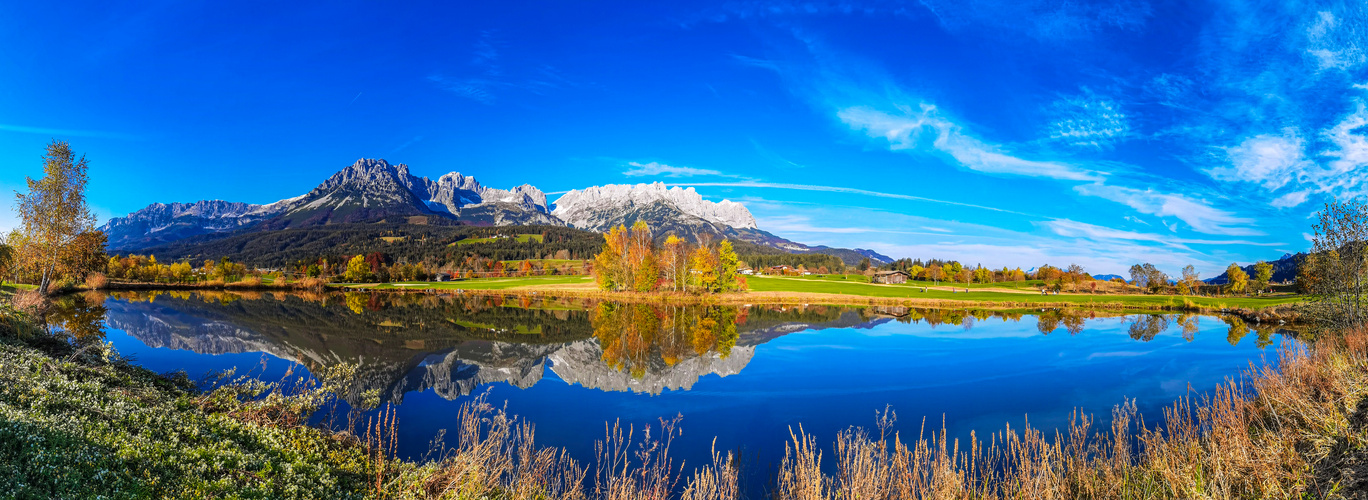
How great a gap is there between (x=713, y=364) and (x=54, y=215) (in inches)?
1603

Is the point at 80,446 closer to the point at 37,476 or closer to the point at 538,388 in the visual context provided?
the point at 37,476

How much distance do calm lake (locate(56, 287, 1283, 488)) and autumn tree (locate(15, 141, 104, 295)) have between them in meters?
4.81

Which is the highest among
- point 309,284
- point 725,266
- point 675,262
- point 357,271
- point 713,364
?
point 675,262


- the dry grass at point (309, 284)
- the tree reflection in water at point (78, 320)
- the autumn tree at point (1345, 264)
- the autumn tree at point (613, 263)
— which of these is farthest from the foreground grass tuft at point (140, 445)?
the dry grass at point (309, 284)

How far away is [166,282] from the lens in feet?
304

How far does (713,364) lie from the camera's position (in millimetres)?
25531

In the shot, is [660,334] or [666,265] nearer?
[660,334]

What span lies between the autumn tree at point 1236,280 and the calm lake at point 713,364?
65.8m

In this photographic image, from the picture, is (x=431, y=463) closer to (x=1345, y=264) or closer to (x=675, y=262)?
(x=1345, y=264)

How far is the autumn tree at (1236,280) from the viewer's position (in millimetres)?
92312

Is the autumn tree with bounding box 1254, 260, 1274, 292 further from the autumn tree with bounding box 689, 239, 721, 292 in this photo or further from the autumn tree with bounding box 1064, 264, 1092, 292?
the autumn tree with bounding box 689, 239, 721, 292

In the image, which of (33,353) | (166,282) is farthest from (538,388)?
(166,282)

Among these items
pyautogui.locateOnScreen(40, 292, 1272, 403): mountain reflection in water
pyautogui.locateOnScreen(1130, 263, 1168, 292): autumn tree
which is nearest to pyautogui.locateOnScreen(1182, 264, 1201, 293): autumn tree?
pyautogui.locateOnScreen(1130, 263, 1168, 292): autumn tree

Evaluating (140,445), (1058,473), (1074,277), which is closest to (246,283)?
(140,445)
